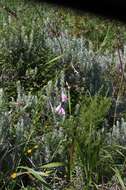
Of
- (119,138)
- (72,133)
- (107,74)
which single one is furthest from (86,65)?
(72,133)

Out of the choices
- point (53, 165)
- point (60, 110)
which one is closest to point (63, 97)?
point (60, 110)

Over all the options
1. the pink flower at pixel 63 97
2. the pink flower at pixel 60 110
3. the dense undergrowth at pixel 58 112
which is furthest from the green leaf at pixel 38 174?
the pink flower at pixel 63 97

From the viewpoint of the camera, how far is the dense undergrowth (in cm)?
297

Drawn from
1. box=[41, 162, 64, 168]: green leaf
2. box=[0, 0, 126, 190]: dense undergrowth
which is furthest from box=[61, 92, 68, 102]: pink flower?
box=[41, 162, 64, 168]: green leaf

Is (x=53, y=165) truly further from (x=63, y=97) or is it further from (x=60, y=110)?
(x=63, y=97)

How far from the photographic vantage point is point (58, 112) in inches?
132

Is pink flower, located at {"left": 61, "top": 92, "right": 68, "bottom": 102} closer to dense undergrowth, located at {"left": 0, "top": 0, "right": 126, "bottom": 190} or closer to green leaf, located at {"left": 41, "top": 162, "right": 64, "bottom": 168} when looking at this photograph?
dense undergrowth, located at {"left": 0, "top": 0, "right": 126, "bottom": 190}

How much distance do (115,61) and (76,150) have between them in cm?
136

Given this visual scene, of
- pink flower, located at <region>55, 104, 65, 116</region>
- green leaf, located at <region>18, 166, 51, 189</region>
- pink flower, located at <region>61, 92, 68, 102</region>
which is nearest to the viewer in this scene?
green leaf, located at <region>18, 166, 51, 189</region>

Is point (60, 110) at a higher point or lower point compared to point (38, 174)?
higher

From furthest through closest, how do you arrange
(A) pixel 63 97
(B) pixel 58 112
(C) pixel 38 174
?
Result: 1. (A) pixel 63 97
2. (B) pixel 58 112
3. (C) pixel 38 174

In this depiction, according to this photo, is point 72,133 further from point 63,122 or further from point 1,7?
point 1,7

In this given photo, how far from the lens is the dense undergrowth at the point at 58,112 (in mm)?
2969

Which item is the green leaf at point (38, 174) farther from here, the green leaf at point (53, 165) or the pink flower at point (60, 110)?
the pink flower at point (60, 110)
